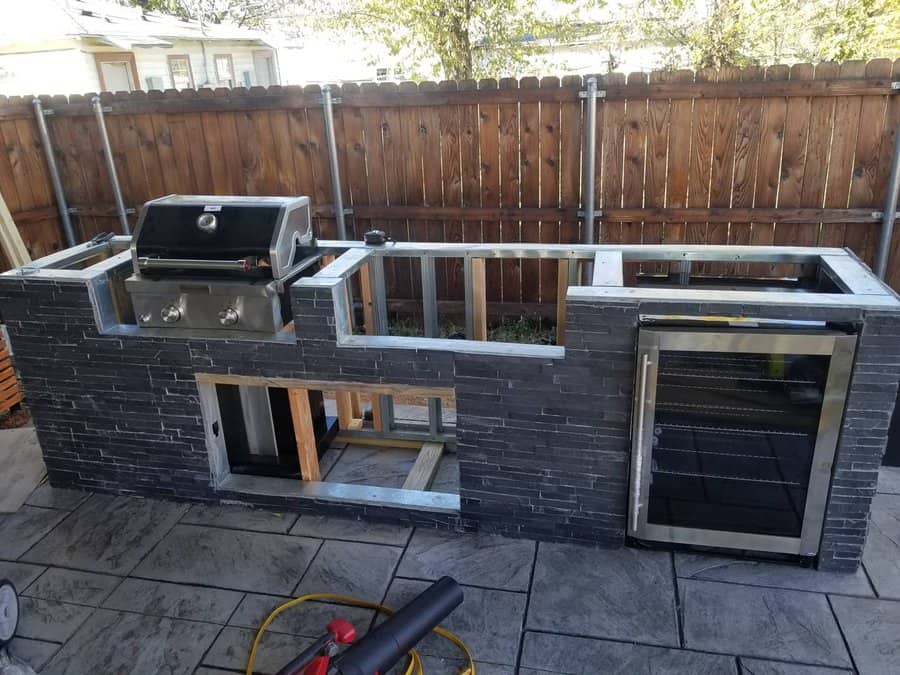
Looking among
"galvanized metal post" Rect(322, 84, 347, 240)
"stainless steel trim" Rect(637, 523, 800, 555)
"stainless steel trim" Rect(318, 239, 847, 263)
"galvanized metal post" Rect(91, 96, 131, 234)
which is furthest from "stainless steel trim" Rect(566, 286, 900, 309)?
"galvanized metal post" Rect(91, 96, 131, 234)

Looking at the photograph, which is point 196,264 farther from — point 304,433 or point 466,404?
point 466,404

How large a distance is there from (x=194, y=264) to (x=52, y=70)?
952 centimetres

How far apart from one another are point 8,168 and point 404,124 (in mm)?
3611

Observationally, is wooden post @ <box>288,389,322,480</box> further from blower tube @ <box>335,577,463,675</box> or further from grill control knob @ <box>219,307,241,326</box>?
blower tube @ <box>335,577,463,675</box>

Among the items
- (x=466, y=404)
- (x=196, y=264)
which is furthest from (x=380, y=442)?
(x=196, y=264)

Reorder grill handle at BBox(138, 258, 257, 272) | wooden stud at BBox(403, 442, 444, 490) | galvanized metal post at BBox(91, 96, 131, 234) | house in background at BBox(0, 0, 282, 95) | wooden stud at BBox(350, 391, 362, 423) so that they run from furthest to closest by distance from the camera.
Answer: house in background at BBox(0, 0, 282, 95), galvanized metal post at BBox(91, 96, 131, 234), wooden stud at BBox(350, 391, 362, 423), wooden stud at BBox(403, 442, 444, 490), grill handle at BBox(138, 258, 257, 272)

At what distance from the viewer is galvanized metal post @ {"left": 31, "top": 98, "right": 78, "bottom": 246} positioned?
244 inches

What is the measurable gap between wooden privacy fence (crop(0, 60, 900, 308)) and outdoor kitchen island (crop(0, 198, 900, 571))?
2102mm

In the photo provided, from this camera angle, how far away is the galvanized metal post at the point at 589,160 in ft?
17.0

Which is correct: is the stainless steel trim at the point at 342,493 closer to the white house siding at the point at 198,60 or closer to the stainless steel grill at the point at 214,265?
the stainless steel grill at the point at 214,265

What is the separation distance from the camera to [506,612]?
281cm

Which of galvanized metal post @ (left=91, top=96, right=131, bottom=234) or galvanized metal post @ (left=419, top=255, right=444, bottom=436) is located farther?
galvanized metal post @ (left=91, top=96, right=131, bottom=234)

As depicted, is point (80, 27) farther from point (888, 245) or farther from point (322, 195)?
point (888, 245)

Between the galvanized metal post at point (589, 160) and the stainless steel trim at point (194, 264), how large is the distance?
3.12 m
